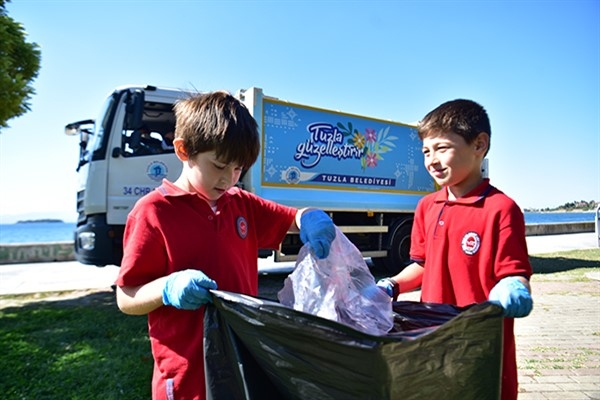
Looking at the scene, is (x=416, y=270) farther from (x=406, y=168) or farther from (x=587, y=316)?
(x=406, y=168)

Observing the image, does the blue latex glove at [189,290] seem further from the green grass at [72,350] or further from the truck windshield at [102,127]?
the truck windshield at [102,127]

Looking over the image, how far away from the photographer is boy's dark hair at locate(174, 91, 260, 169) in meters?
1.19

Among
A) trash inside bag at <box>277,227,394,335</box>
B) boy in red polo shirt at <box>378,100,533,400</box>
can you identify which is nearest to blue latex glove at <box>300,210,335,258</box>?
trash inside bag at <box>277,227,394,335</box>

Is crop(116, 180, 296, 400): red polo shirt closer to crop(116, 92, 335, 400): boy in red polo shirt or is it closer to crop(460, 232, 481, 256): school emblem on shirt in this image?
crop(116, 92, 335, 400): boy in red polo shirt

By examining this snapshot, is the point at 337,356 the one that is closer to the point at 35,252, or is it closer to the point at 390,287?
the point at 390,287

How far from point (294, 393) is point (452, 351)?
40 cm

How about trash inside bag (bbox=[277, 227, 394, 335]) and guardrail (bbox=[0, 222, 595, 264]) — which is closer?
trash inside bag (bbox=[277, 227, 394, 335])

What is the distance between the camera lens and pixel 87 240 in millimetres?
4926

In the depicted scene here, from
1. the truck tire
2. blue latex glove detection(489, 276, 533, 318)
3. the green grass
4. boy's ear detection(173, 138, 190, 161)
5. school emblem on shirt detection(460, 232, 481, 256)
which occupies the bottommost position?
the green grass

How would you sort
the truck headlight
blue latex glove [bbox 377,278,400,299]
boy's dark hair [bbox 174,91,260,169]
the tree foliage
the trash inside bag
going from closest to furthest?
boy's dark hair [bbox 174,91,260,169] → the trash inside bag → blue latex glove [bbox 377,278,400,299] → the tree foliage → the truck headlight

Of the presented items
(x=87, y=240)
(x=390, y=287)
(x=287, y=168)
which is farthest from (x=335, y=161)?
(x=390, y=287)

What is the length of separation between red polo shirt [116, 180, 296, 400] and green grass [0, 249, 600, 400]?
1.64 m

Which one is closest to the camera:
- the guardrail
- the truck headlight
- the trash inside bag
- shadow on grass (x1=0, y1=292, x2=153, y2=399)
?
the trash inside bag

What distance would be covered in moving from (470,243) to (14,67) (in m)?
5.17
